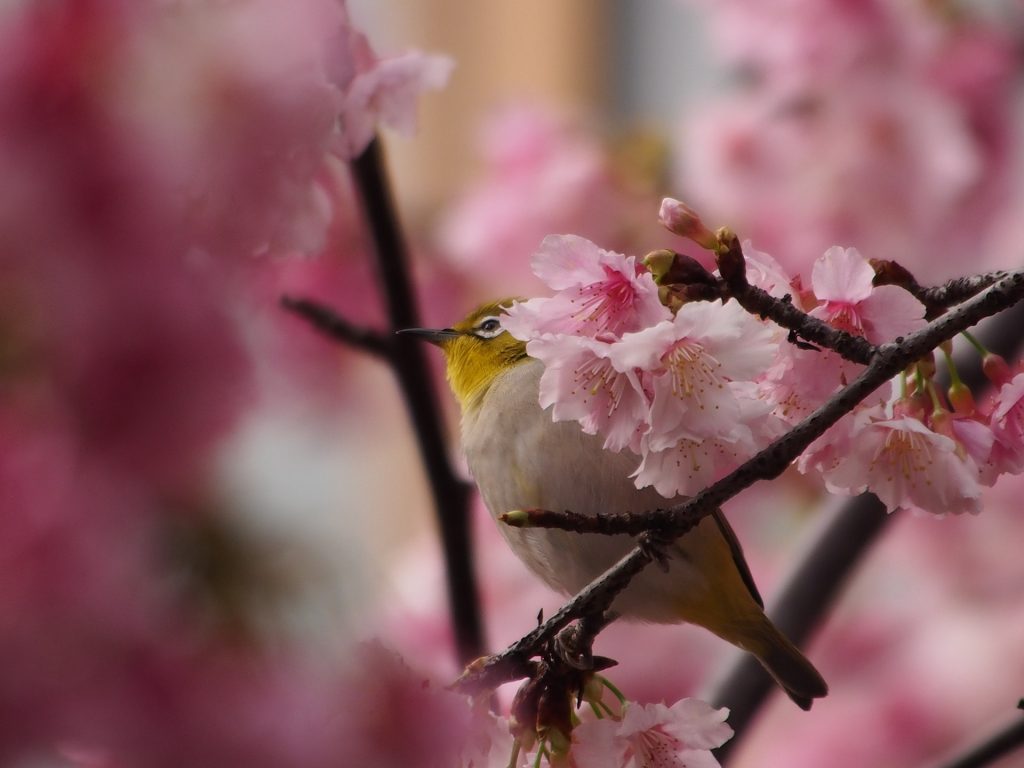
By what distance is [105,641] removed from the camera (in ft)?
0.74

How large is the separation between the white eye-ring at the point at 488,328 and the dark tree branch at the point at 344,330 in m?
0.04

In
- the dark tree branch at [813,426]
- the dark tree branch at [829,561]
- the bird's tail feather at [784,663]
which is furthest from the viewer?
the dark tree branch at [829,561]

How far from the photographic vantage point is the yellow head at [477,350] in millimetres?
609

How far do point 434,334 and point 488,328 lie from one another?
3 cm

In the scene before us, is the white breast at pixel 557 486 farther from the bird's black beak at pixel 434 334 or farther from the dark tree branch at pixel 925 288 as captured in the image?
the dark tree branch at pixel 925 288

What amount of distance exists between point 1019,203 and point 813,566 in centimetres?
48

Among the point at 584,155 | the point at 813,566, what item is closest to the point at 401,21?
the point at 584,155

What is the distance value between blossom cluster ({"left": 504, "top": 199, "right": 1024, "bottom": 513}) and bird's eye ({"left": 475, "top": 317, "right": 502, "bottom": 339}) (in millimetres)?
247

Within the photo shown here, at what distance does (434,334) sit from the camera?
0.62 metres

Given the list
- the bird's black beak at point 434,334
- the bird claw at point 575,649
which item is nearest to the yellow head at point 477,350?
the bird's black beak at point 434,334

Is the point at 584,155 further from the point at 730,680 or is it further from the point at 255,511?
the point at 255,511

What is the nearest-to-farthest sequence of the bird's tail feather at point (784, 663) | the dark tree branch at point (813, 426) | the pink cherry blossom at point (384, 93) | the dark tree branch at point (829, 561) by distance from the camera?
the dark tree branch at point (813, 426), the pink cherry blossom at point (384, 93), the bird's tail feather at point (784, 663), the dark tree branch at point (829, 561)

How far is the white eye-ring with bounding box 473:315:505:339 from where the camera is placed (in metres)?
0.62

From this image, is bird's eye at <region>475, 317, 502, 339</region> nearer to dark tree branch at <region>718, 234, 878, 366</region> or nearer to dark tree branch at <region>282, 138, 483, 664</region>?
dark tree branch at <region>282, 138, 483, 664</region>
